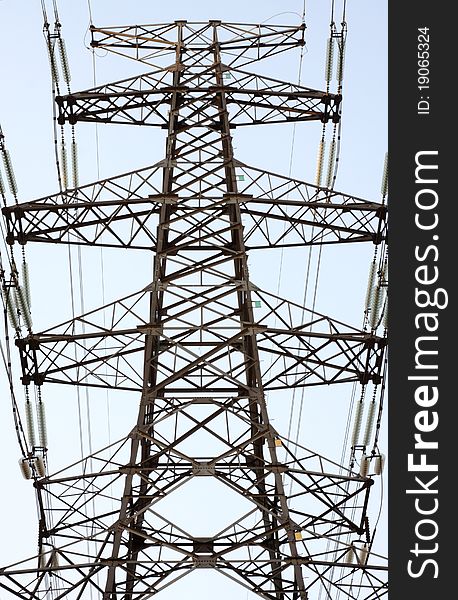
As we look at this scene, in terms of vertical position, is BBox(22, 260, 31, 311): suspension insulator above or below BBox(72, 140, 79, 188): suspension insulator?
below

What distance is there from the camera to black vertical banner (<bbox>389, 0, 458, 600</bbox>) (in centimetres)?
1766

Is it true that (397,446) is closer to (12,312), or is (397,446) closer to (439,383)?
(439,383)

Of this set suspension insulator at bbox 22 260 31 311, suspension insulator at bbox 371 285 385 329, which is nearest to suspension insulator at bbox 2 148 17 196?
suspension insulator at bbox 22 260 31 311

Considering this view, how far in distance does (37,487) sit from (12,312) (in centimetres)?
297

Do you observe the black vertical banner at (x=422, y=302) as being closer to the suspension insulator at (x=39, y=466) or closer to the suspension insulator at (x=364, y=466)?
the suspension insulator at (x=364, y=466)

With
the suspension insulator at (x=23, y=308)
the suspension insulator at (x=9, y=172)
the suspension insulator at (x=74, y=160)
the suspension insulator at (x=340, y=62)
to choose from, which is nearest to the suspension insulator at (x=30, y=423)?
the suspension insulator at (x=23, y=308)

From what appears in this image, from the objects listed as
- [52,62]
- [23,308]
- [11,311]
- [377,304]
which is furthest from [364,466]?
[52,62]

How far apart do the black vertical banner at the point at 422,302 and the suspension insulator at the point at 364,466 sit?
485 centimetres

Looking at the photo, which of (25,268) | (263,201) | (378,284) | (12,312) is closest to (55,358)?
Result: (12,312)

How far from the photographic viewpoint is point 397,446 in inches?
725

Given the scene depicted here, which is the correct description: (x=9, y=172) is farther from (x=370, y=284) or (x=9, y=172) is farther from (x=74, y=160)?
(x=370, y=284)

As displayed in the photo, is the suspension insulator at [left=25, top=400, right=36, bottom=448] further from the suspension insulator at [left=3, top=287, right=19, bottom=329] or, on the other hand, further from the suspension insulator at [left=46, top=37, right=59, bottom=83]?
the suspension insulator at [left=46, top=37, right=59, bottom=83]

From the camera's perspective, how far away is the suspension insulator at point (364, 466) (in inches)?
914

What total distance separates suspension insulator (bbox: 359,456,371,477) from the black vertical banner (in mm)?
4846
